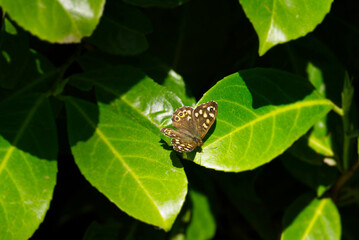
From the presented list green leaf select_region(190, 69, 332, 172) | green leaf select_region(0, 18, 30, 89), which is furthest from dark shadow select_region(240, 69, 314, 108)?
green leaf select_region(0, 18, 30, 89)

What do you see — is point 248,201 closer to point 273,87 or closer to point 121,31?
point 273,87

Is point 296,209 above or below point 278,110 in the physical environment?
below

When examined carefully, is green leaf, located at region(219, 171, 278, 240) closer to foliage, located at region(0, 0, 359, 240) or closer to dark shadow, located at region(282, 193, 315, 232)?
foliage, located at region(0, 0, 359, 240)

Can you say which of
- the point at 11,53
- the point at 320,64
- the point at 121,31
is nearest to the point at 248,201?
the point at 320,64

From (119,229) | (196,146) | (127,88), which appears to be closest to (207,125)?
(196,146)

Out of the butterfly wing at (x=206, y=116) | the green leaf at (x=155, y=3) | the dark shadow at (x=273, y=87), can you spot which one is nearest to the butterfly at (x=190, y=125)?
the butterfly wing at (x=206, y=116)

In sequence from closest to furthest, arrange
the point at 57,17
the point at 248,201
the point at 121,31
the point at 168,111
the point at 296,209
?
the point at 57,17 → the point at 168,111 → the point at 121,31 → the point at 296,209 → the point at 248,201
